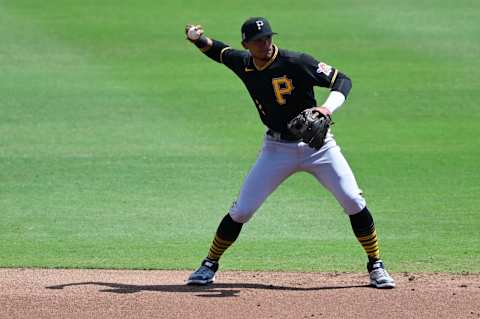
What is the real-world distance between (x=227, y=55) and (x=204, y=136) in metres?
5.67

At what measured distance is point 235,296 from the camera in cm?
715

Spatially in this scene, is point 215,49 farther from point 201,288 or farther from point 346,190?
point 201,288

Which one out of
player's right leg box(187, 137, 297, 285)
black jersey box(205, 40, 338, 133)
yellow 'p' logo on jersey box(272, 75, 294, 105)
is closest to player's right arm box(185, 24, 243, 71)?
black jersey box(205, 40, 338, 133)

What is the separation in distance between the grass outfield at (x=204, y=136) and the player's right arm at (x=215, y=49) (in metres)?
1.78

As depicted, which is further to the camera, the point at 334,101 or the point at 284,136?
the point at 284,136

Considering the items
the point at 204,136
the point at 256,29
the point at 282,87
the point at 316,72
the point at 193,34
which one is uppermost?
the point at 256,29

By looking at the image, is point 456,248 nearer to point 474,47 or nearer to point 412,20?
point 474,47

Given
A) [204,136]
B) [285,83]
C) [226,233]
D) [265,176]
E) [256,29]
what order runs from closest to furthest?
[256,29], [285,83], [265,176], [226,233], [204,136]

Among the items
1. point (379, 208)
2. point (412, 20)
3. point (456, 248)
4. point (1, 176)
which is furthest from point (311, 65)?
point (412, 20)

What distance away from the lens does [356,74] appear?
632 inches

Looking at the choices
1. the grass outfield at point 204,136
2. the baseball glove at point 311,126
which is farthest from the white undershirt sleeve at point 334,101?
the grass outfield at point 204,136

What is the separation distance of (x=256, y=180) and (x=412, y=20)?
11883 mm

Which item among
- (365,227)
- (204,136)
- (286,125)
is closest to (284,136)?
(286,125)

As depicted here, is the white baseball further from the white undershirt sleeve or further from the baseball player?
the white undershirt sleeve
